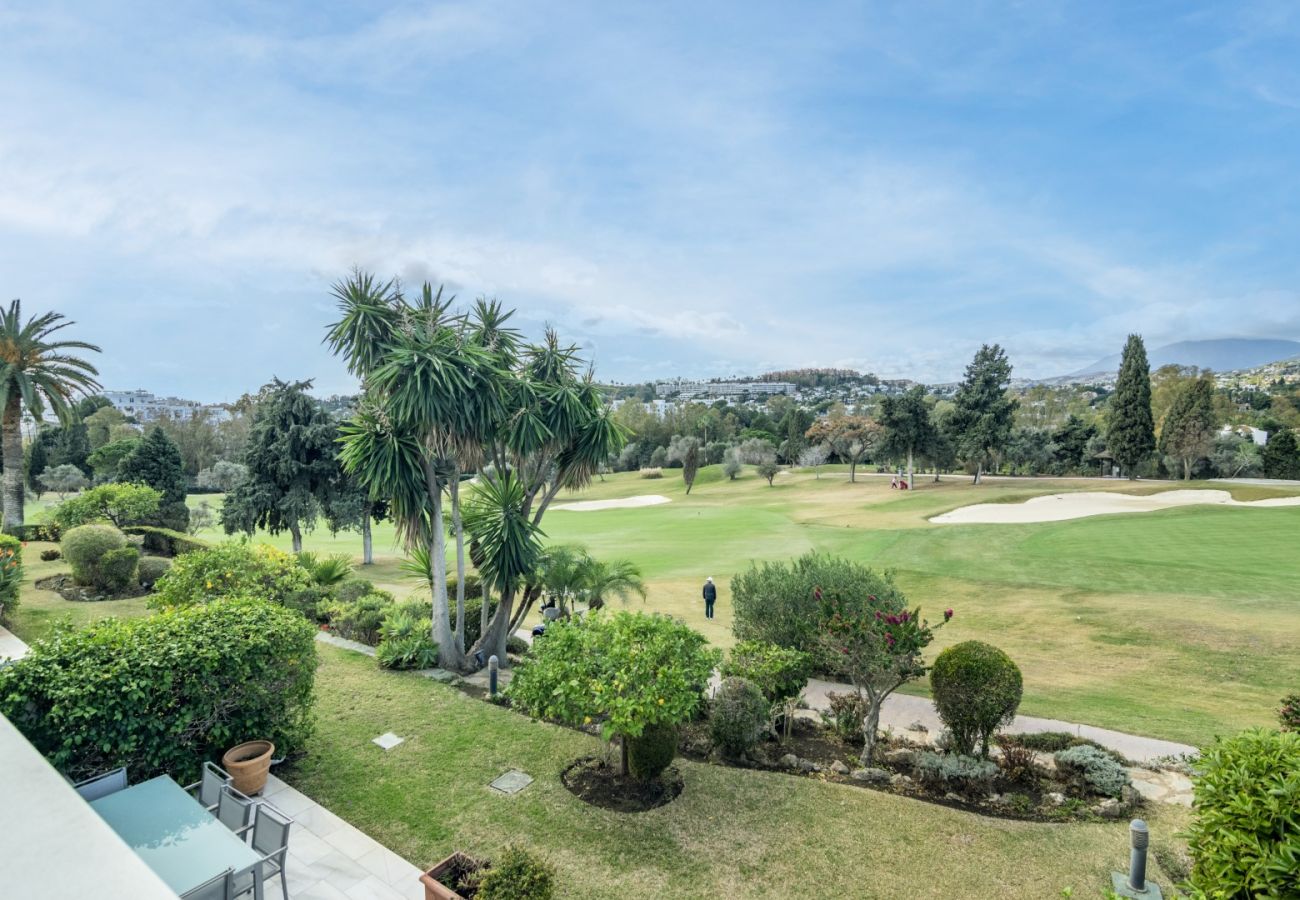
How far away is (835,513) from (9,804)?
4141cm

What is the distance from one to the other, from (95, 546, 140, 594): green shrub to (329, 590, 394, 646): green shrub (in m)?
7.04

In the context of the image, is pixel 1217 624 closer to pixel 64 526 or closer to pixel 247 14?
pixel 247 14

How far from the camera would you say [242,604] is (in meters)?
8.52

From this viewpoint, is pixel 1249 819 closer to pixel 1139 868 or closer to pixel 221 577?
pixel 1139 868

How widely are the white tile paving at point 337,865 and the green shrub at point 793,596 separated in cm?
869

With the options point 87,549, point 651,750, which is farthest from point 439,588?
point 87,549

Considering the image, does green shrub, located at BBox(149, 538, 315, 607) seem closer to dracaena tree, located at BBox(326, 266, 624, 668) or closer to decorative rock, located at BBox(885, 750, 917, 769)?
dracaena tree, located at BBox(326, 266, 624, 668)

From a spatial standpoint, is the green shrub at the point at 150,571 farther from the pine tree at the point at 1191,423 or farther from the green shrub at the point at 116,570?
the pine tree at the point at 1191,423

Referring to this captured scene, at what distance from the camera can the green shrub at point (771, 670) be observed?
9961mm

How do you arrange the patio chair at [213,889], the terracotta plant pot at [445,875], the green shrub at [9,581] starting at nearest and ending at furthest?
the patio chair at [213,889] → the terracotta plant pot at [445,875] → the green shrub at [9,581]

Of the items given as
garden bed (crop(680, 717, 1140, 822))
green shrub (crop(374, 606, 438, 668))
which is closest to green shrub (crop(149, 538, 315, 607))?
green shrub (crop(374, 606, 438, 668))

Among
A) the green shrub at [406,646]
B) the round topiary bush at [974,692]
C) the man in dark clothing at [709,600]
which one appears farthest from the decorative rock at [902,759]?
the man in dark clothing at [709,600]

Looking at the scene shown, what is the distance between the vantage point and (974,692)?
885 cm

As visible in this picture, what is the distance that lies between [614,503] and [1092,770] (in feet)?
157
